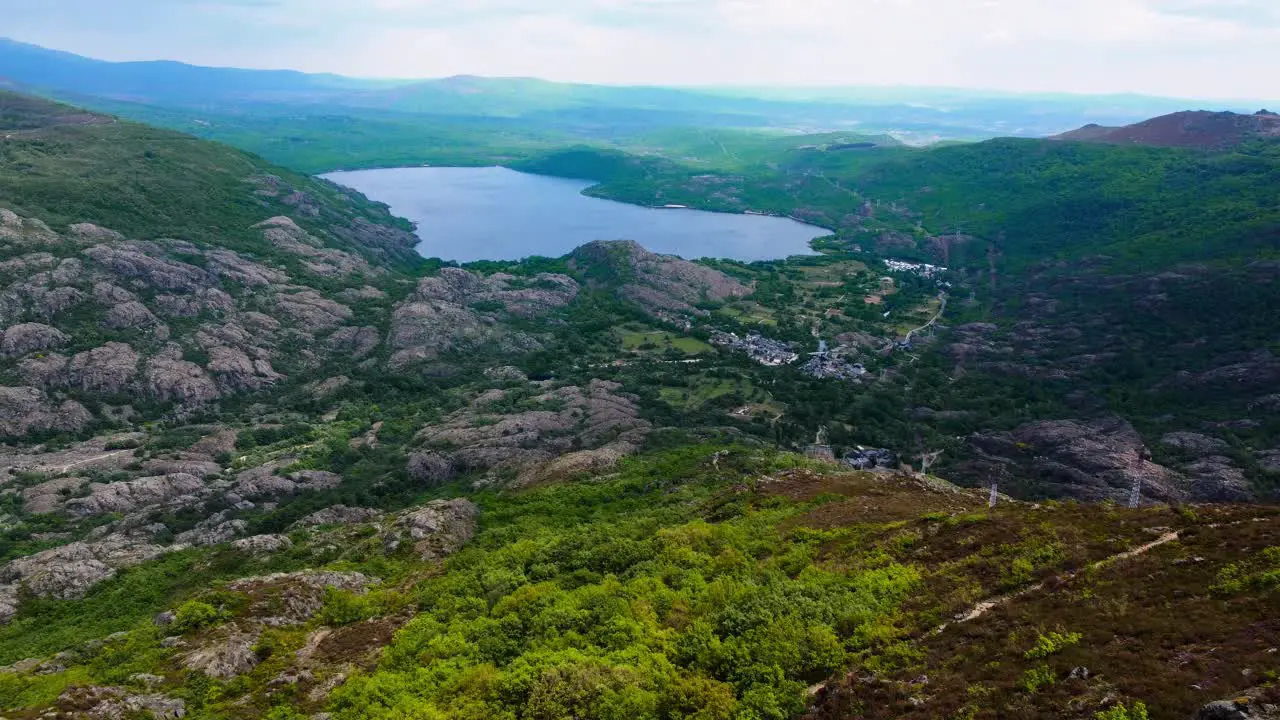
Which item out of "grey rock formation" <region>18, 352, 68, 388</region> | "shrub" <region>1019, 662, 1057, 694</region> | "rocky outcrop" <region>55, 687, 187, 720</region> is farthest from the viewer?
"grey rock formation" <region>18, 352, 68, 388</region>

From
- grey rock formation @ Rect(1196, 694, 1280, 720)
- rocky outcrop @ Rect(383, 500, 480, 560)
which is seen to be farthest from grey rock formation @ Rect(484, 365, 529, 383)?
grey rock formation @ Rect(1196, 694, 1280, 720)

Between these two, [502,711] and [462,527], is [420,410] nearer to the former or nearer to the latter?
[462,527]

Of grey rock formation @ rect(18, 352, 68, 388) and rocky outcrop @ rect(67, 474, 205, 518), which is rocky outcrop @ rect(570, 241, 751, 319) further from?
grey rock formation @ rect(18, 352, 68, 388)

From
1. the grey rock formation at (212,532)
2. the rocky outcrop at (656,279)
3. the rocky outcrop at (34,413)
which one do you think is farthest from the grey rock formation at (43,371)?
the rocky outcrop at (656,279)

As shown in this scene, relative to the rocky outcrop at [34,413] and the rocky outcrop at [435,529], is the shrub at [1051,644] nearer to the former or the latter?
the rocky outcrop at [435,529]

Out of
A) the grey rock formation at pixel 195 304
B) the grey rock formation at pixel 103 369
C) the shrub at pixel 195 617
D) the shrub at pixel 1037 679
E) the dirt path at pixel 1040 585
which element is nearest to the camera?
the shrub at pixel 1037 679
